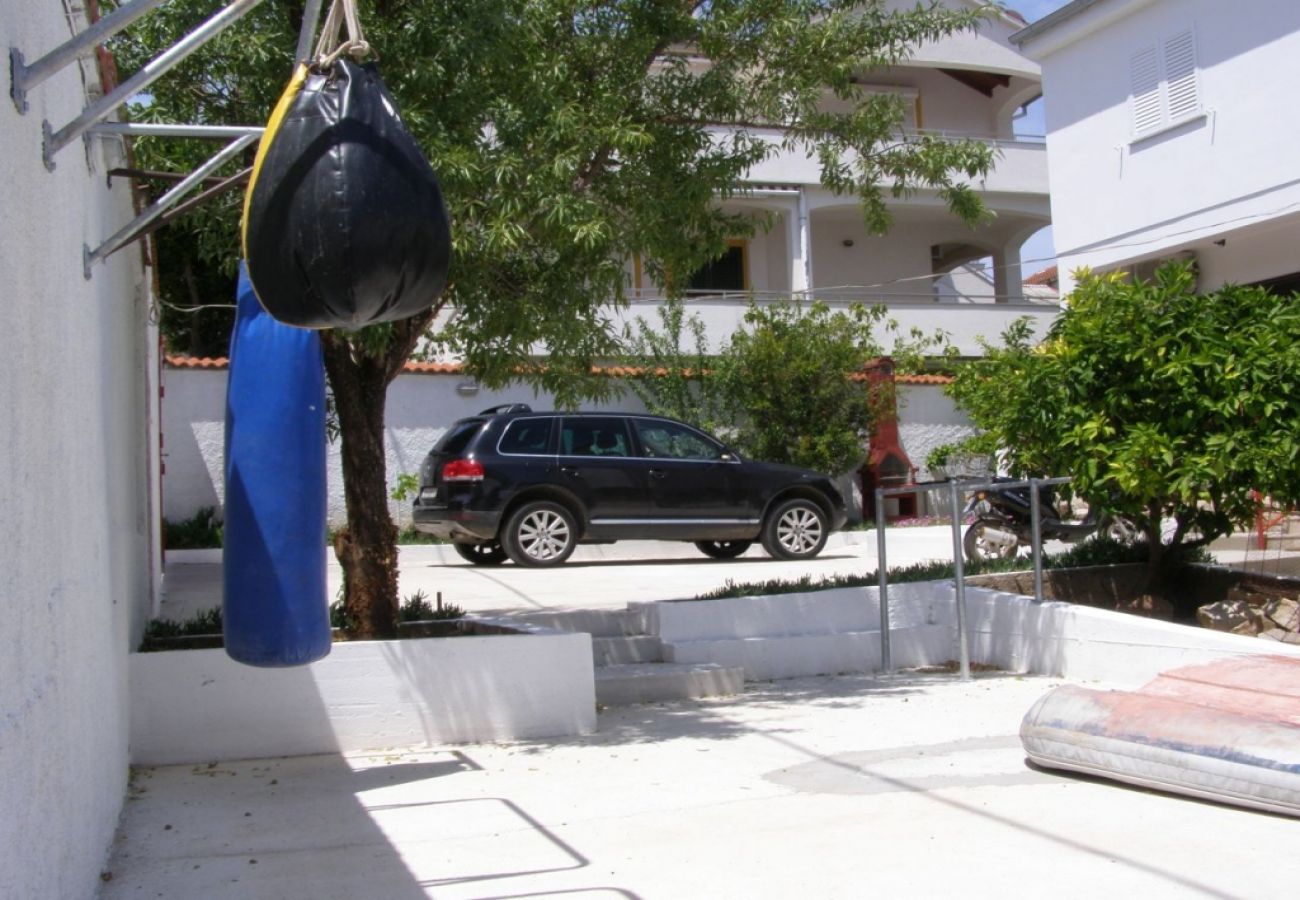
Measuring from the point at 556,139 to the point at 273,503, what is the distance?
9.99 ft

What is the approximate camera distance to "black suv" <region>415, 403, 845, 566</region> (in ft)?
47.0

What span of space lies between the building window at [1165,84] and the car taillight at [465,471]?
9174 mm

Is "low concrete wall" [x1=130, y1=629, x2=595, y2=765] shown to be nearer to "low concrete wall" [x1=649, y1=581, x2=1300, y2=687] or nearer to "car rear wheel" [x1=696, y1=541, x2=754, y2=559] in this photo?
"low concrete wall" [x1=649, y1=581, x2=1300, y2=687]

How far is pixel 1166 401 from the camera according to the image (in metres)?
Result: 9.12

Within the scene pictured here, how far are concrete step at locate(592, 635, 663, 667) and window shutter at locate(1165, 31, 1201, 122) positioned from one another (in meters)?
10.3

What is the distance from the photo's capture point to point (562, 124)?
25.2ft

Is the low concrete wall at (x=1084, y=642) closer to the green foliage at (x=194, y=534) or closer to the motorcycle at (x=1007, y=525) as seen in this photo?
the motorcycle at (x=1007, y=525)

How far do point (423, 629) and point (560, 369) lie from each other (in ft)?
6.22

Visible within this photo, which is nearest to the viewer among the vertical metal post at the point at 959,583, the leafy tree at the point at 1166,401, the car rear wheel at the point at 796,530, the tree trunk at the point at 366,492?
the tree trunk at the point at 366,492

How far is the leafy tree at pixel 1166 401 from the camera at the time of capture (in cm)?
869

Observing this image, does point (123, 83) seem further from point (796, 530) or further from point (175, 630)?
point (796, 530)

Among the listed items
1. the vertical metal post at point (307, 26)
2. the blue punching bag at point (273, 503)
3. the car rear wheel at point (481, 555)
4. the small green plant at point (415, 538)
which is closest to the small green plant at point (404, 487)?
the small green plant at point (415, 538)

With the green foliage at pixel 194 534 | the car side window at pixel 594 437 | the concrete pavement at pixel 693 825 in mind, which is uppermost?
the car side window at pixel 594 437

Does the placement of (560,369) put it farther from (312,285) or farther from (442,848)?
(312,285)
